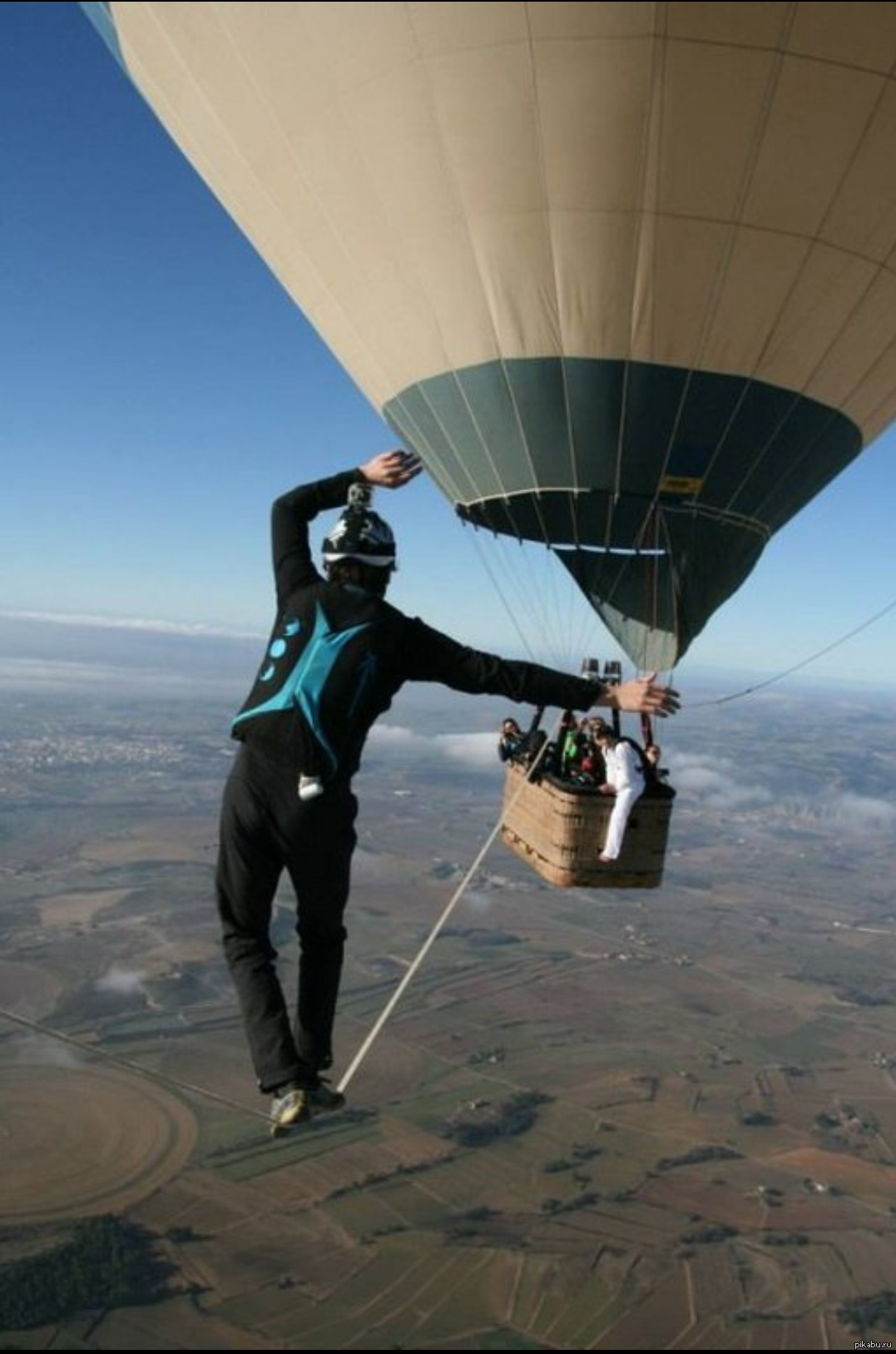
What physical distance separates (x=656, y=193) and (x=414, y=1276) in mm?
38814

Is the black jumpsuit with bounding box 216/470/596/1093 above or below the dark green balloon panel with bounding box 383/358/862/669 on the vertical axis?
below

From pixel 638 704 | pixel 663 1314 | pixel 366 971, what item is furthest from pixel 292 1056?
pixel 366 971

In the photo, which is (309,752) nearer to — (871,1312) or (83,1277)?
(83,1277)

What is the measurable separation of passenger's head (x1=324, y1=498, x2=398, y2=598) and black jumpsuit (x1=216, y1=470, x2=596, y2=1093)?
0.27 ft

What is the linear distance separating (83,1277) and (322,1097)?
1531 inches

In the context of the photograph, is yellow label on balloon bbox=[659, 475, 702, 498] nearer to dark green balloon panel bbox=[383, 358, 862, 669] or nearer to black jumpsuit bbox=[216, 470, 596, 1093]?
dark green balloon panel bbox=[383, 358, 862, 669]

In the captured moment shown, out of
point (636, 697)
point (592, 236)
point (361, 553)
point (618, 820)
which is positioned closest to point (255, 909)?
point (361, 553)

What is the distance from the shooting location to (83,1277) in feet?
119

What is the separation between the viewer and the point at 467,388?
8.66 meters

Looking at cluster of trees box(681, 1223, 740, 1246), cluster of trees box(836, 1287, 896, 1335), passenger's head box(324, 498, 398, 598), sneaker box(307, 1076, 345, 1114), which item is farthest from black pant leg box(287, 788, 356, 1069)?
cluster of trees box(681, 1223, 740, 1246)

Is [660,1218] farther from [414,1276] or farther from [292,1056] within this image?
[292,1056]

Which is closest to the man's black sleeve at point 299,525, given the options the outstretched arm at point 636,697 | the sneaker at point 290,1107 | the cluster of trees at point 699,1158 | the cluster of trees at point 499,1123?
the outstretched arm at point 636,697

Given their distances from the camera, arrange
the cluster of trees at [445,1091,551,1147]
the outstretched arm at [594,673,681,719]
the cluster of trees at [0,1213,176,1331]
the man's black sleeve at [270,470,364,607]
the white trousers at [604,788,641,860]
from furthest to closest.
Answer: the cluster of trees at [445,1091,551,1147], the cluster of trees at [0,1213,176,1331], the white trousers at [604,788,641,860], the man's black sleeve at [270,470,364,607], the outstretched arm at [594,673,681,719]

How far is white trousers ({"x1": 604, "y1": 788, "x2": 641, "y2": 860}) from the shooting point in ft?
26.8
